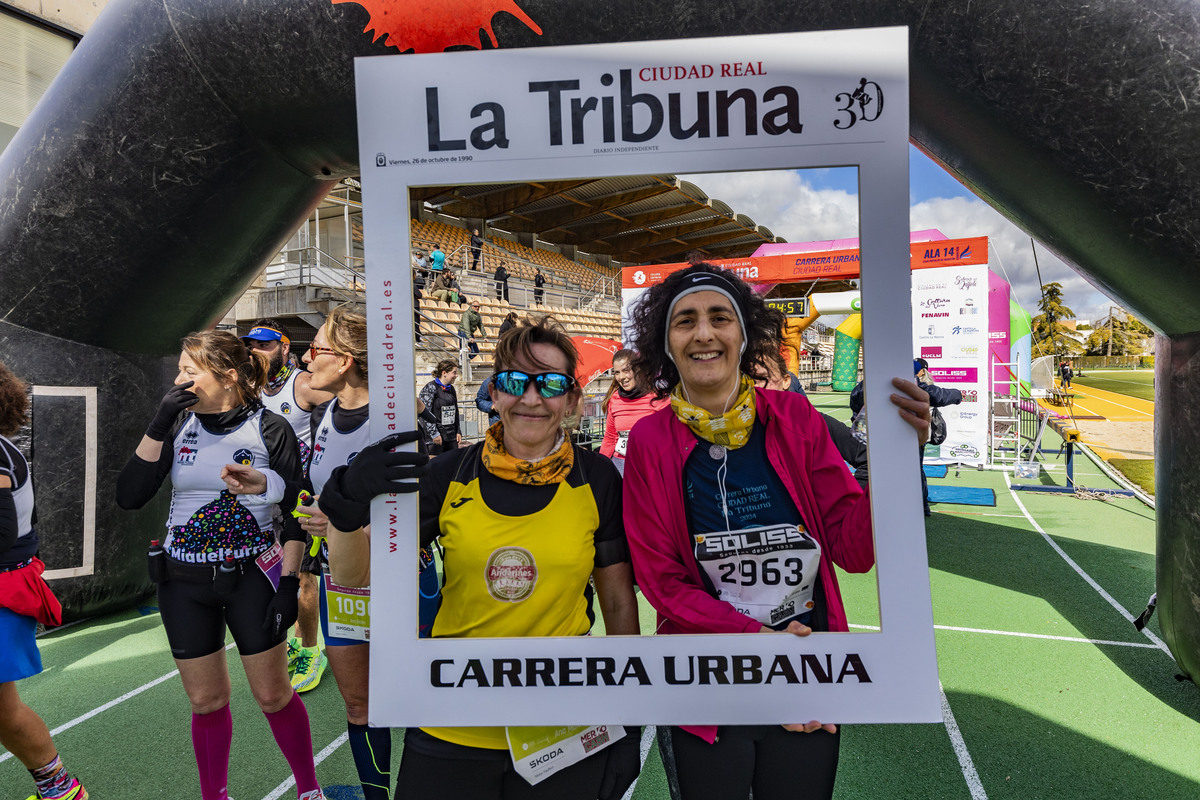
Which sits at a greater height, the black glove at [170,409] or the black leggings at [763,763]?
the black glove at [170,409]

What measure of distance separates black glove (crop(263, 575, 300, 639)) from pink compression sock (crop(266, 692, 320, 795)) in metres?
0.25

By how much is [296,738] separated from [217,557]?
0.74 metres

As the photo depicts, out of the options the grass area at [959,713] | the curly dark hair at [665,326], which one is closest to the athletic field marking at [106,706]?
the grass area at [959,713]

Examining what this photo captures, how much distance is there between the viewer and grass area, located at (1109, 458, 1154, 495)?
31.2 ft

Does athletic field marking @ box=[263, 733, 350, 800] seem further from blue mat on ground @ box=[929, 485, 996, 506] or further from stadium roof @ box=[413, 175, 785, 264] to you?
blue mat on ground @ box=[929, 485, 996, 506]

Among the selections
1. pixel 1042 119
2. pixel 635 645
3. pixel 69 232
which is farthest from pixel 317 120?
pixel 1042 119

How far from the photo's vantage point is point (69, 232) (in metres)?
3.13

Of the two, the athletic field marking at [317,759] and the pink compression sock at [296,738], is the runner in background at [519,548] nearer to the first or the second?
the pink compression sock at [296,738]

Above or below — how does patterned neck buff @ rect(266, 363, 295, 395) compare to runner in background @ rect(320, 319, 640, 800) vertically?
above

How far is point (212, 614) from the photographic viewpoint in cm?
216

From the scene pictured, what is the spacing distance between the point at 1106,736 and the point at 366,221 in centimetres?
377

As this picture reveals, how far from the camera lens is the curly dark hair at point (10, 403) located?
2307mm

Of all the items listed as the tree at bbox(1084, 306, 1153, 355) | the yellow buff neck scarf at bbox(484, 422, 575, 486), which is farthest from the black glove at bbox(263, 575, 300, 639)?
the tree at bbox(1084, 306, 1153, 355)

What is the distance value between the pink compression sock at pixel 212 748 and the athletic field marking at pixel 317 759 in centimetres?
39
